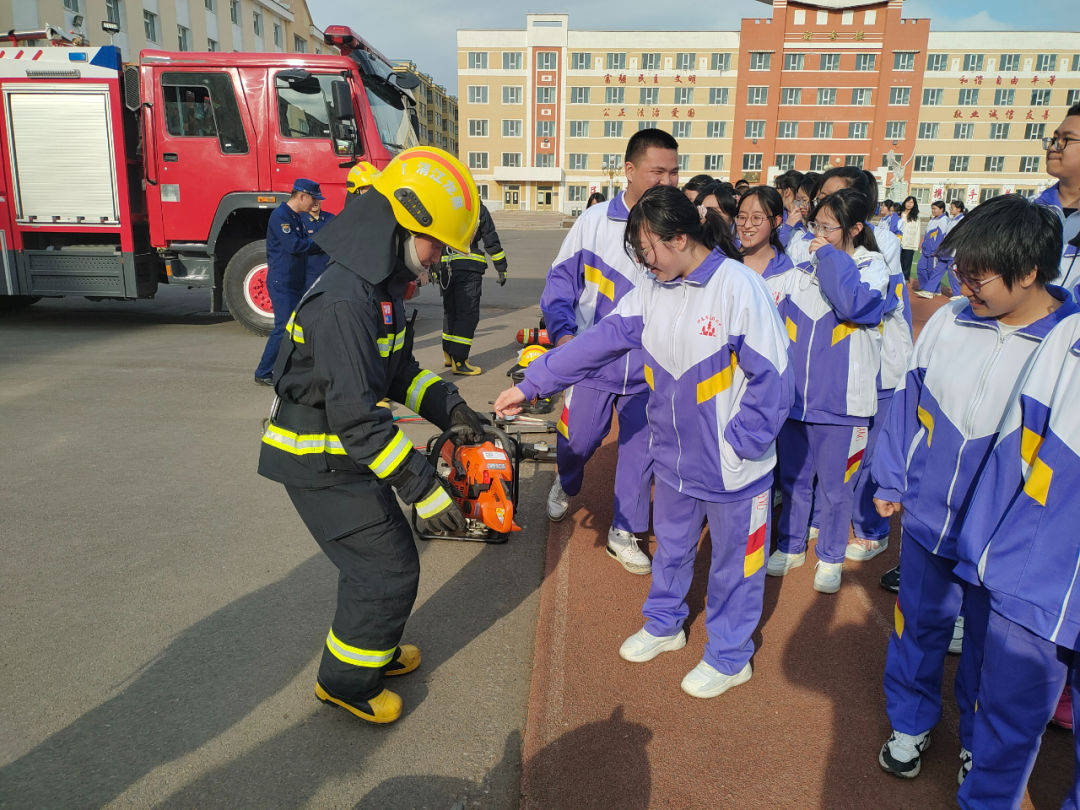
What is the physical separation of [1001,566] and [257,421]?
19.6 feet

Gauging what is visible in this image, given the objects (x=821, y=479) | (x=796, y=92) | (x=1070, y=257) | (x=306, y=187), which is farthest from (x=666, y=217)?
(x=796, y=92)

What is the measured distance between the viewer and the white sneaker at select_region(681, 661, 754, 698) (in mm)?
2904

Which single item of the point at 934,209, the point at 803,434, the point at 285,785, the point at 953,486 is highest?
the point at 934,209

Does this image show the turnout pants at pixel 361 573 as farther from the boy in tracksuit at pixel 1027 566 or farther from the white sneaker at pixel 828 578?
the white sneaker at pixel 828 578

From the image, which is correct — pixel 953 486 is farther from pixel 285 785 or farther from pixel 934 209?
pixel 934 209

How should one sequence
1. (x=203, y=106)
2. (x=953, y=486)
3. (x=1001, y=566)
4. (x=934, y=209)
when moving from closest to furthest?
(x=1001, y=566)
(x=953, y=486)
(x=203, y=106)
(x=934, y=209)

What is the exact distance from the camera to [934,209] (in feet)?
57.5

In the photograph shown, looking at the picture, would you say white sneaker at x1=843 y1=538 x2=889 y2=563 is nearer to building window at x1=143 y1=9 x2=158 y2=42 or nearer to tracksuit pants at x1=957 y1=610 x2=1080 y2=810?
tracksuit pants at x1=957 y1=610 x2=1080 y2=810

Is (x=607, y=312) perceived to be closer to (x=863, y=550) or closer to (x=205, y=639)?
(x=863, y=550)

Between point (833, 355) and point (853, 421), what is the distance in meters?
0.36

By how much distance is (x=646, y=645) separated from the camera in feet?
10.4

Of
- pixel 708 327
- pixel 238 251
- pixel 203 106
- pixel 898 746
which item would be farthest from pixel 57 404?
pixel 898 746

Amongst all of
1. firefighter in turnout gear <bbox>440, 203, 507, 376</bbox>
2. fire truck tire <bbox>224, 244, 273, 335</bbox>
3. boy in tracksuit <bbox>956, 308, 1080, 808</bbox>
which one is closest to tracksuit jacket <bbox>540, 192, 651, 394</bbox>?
boy in tracksuit <bbox>956, 308, 1080, 808</bbox>

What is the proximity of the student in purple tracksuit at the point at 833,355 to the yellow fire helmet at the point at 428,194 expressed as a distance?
1952 millimetres
